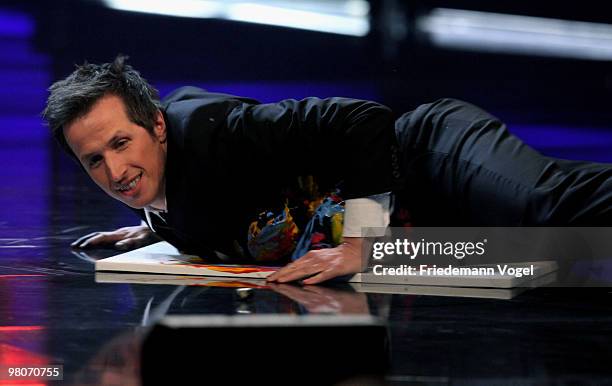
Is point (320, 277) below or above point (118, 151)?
below

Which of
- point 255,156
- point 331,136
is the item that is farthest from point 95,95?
point 331,136

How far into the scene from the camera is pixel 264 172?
7.81 ft

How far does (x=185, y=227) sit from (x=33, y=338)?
735mm

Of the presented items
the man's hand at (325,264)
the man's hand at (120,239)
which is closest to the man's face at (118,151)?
the man's hand at (325,264)

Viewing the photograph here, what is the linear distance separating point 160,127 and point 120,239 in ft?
2.09

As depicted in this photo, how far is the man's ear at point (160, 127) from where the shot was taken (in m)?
2.40

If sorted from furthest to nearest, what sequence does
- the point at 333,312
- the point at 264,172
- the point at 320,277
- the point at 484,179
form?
the point at 484,179 → the point at 264,172 → the point at 320,277 → the point at 333,312

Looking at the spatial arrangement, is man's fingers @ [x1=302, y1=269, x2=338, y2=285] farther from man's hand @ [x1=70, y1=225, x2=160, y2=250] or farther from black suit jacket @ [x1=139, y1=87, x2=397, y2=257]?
man's hand @ [x1=70, y1=225, x2=160, y2=250]

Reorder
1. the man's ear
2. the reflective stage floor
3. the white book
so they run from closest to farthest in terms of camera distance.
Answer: the reflective stage floor, the white book, the man's ear

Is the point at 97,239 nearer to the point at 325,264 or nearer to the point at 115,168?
the point at 115,168

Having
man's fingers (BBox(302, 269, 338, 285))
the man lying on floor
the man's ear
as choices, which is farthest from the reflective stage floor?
the man's ear

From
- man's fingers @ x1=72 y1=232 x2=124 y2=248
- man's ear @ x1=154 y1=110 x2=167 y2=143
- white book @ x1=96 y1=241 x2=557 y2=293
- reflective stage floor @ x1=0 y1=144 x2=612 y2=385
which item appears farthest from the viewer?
man's fingers @ x1=72 y1=232 x2=124 y2=248

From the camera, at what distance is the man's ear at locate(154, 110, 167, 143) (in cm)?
240

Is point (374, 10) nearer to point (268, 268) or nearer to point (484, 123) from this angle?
point (484, 123)
